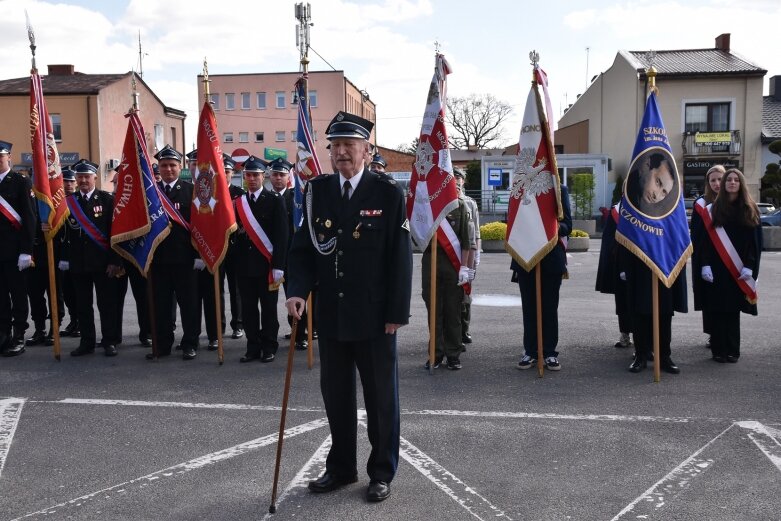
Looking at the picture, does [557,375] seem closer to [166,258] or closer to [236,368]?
[236,368]

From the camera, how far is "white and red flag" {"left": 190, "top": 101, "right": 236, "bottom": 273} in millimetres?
7941

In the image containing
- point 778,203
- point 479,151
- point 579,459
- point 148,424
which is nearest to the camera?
point 579,459

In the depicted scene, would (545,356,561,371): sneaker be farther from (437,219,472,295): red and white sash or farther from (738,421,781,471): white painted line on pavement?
(738,421,781,471): white painted line on pavement

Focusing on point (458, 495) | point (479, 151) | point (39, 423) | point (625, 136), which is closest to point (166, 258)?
point (39, 423)

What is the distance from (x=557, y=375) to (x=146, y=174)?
15.6ft

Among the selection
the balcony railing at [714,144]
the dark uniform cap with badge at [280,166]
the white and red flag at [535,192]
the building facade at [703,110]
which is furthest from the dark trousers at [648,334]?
the balcony railing at [714,144]

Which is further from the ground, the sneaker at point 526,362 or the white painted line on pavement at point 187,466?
the sneaker at point 526,362

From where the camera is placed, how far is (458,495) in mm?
4363

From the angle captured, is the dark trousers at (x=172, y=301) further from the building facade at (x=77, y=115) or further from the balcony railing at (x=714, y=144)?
the balcony railing at (x=714, y=144)

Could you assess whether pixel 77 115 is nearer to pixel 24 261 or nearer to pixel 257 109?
pixel 257 109

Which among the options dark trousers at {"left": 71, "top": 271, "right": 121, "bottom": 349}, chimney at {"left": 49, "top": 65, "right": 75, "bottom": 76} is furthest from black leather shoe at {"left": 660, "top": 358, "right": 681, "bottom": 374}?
chimney at {"left": 49, "top": 65, "right": 75, "bottom": 76}

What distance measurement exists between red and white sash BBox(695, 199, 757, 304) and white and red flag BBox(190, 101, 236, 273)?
15.9 feet

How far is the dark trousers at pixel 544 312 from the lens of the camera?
7.44 meters

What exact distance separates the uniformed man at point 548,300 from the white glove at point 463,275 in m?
0.53
